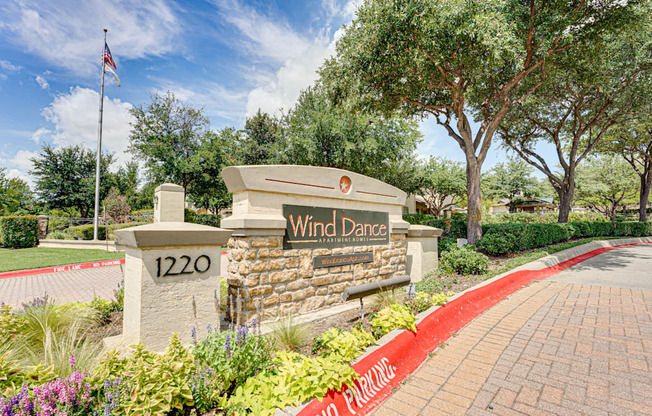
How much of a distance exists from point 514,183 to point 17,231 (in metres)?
52.6

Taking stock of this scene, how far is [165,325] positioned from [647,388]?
5294 millimetres

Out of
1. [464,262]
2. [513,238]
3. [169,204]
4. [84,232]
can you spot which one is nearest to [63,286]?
[169,204]

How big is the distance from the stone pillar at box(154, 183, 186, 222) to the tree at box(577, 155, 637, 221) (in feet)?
149

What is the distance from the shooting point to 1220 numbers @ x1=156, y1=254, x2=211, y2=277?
11.4 feet

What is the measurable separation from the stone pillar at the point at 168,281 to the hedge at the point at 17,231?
20254 millimetres

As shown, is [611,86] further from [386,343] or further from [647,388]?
[386,343]

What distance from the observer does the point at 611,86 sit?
14.8 meters

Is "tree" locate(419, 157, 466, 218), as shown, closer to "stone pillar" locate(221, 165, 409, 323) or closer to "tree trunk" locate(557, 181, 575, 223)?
"tree trunk" locate(557, 181, 575, 223)

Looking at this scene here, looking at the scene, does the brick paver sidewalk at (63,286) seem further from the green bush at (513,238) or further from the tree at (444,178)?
the tree at (444,178)

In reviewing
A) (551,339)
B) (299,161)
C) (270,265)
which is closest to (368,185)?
(270,265)

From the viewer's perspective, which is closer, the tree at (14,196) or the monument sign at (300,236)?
the monument sign at (300,236)

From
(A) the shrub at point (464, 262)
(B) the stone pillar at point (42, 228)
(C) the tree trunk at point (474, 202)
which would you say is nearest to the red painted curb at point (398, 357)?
(A) the shrub at point (464, 262)

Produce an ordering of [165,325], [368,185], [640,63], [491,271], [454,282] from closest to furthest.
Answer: [165,325] → [368,185] → [454,282] → [491,271] → [640,63]

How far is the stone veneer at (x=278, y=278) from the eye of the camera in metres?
4.58
